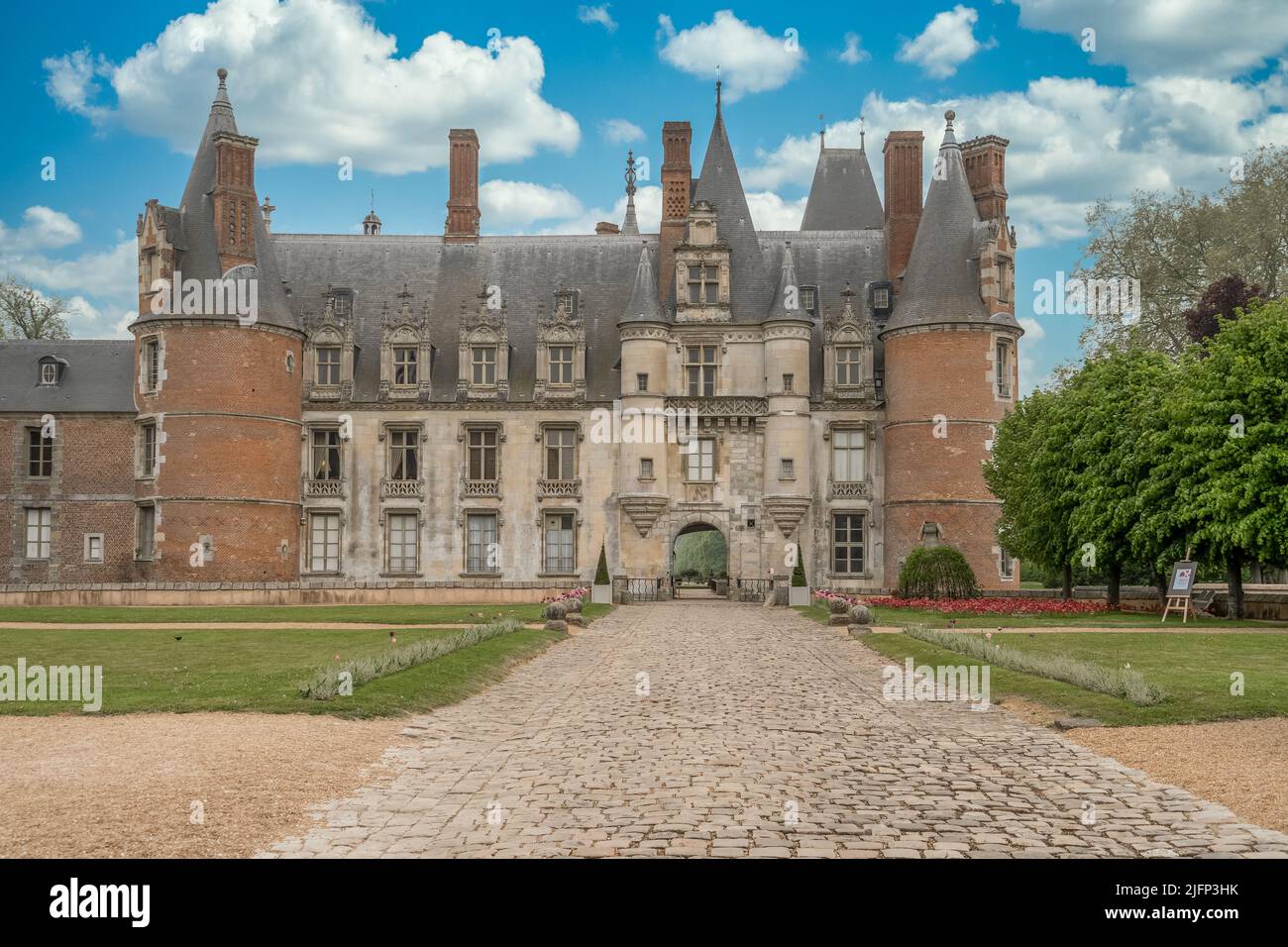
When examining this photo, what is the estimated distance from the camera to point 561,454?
152ft

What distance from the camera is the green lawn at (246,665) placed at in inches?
579

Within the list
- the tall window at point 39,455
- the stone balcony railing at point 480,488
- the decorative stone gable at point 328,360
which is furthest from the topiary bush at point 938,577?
the tall window at point 39,455

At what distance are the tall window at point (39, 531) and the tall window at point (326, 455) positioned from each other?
9.81 m

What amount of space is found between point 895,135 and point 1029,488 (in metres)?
17.3

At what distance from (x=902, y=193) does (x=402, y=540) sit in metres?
23.5

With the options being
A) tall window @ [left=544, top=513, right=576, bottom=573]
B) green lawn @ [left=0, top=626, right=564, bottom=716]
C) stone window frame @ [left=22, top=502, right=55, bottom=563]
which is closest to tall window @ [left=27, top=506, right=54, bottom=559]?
stone window frame @ [left=22, top=502, right=55, bottom=563]

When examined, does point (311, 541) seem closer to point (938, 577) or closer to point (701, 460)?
point (701, 460)

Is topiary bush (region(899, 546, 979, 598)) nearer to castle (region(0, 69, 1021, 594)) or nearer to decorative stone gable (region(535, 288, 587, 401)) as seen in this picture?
castle (region(0, 69, 1021, 594))

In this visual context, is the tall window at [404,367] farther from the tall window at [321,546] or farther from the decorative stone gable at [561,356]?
the tall window at [321,546]

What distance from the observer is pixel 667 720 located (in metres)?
14.4

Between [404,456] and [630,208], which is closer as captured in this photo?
[404,456]

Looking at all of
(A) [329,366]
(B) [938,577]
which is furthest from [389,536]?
(B) [938,577]

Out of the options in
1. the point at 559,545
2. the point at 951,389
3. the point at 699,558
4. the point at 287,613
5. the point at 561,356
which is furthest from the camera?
the point at 699,558

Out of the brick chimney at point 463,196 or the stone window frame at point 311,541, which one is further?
the brick chimney at point 463,196
